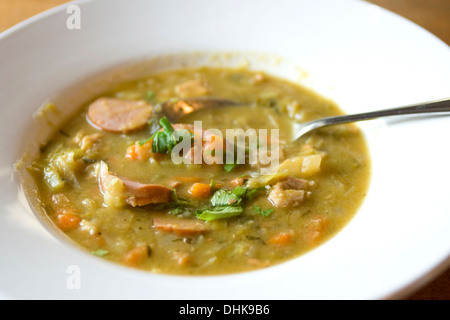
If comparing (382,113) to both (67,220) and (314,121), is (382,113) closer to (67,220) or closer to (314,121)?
(314,121)

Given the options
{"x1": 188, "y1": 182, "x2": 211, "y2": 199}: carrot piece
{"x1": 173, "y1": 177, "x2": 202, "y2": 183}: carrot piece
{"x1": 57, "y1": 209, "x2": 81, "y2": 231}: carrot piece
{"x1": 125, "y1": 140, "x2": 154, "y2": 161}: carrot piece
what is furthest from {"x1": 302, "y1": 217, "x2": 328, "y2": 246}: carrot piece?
{"x1": 57, "y1": 209, "x2": 81, "y2": 231}: carrot piece

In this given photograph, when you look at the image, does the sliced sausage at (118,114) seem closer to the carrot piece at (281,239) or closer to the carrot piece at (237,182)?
the carrot piece at (237,182)

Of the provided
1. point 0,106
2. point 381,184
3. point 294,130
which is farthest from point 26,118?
point 381,184

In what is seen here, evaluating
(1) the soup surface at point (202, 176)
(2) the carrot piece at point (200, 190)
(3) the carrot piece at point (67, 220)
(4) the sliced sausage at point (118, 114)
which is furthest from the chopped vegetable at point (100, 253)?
(4) the sliced sausage at point (118, 114)

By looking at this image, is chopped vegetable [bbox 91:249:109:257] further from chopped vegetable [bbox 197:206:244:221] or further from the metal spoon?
the metal spoon

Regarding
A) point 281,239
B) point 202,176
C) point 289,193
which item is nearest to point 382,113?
point 289,193
